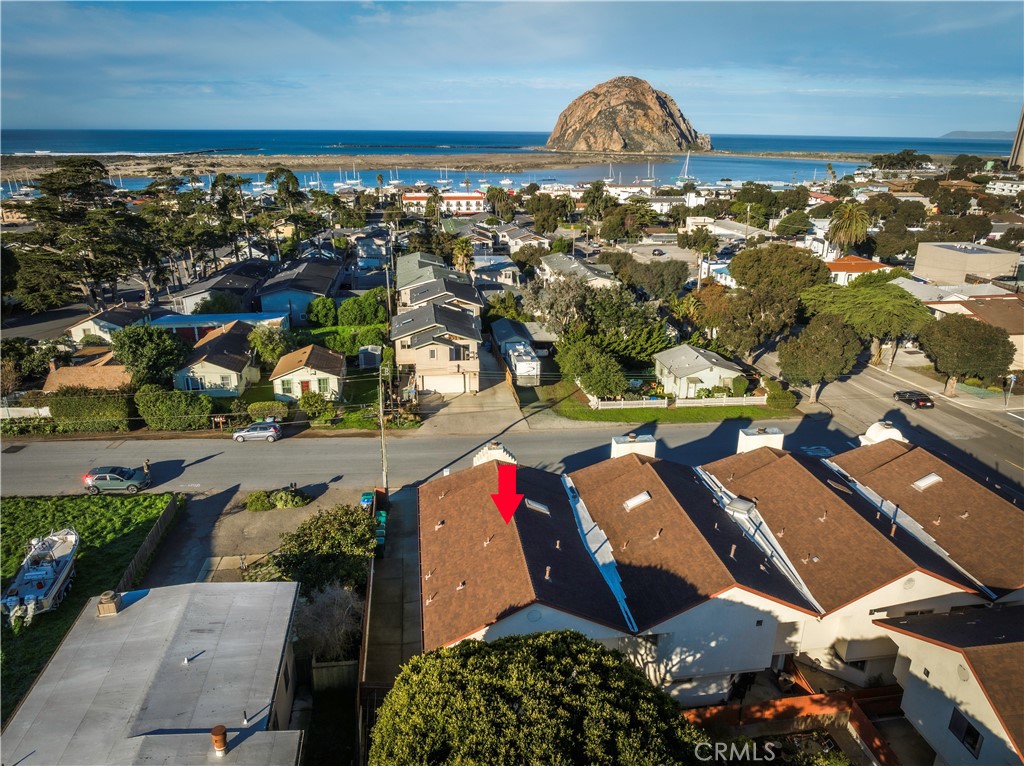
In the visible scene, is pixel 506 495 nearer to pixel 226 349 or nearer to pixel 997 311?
pixel 226 349

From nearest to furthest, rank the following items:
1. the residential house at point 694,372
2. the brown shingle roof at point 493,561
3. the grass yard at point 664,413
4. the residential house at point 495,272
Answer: the brown shingle roof at point 493,561 → the grass yard at point 664,413 → the residential house at point 694,372 → the residential house at point 495,272

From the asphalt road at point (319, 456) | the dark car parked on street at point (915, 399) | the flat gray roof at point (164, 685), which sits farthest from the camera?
the dark car parked on street at point (915, 399)

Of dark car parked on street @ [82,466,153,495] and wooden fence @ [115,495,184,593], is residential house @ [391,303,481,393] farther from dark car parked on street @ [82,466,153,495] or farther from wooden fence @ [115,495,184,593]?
wooden fence @ [115,495,184,593]

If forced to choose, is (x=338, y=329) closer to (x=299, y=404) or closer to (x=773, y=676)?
(x=299, y=404)

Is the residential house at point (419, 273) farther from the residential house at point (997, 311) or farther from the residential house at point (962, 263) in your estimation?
the residential house at point (962, 263)

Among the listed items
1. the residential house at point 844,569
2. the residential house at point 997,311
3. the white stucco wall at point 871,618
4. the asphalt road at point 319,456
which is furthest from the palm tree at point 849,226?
the white stucco wall at point 871,618

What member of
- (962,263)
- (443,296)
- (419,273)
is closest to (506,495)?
(443,296)

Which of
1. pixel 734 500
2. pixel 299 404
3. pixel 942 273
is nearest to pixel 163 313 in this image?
pixel 299 404
